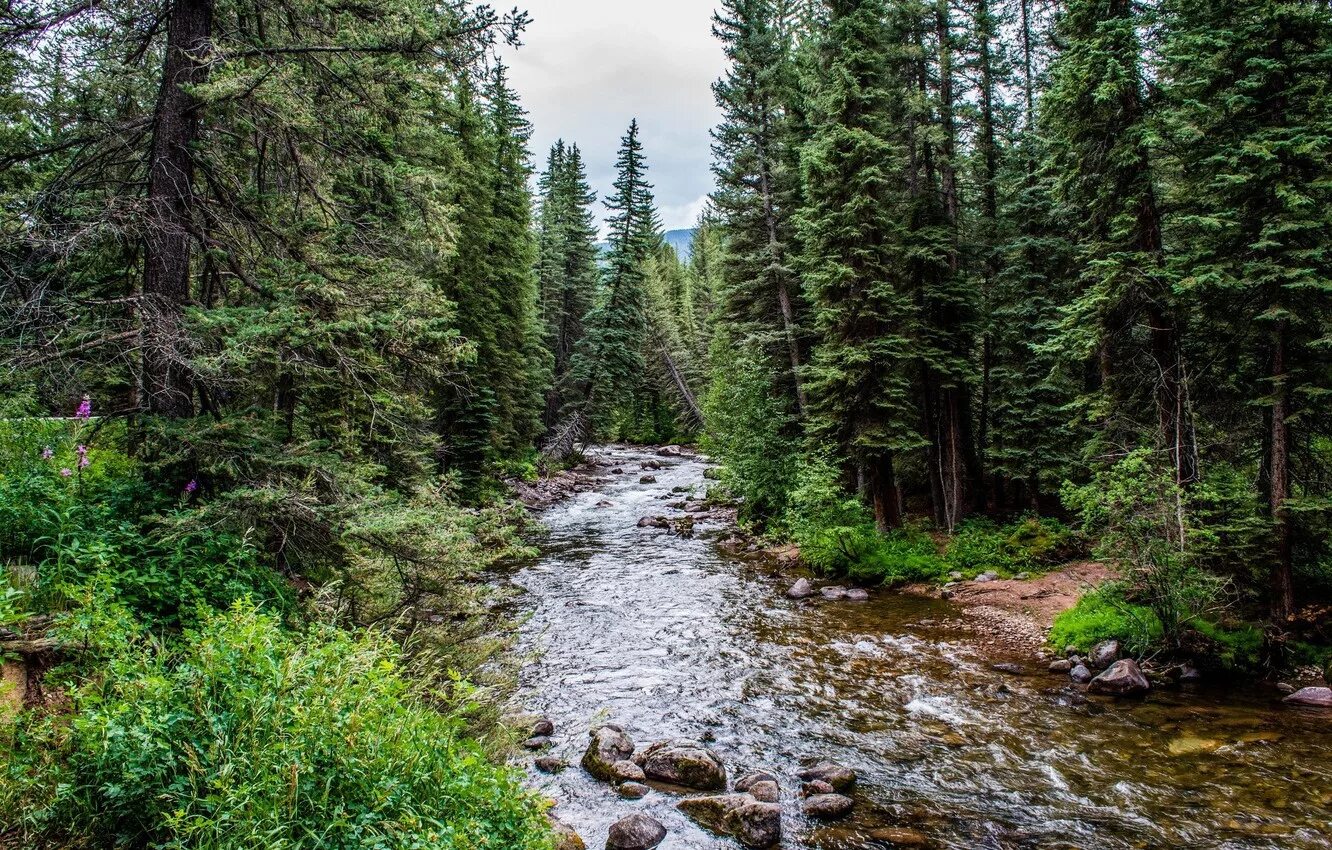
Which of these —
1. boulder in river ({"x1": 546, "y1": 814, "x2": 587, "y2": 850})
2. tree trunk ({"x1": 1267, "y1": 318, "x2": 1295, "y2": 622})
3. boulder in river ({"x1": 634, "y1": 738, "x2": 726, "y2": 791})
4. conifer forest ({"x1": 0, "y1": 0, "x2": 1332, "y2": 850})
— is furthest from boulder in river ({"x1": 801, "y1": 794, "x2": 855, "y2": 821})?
tree trunk ({"x1": 1267, "y1": 318, "x2": 1295, "y2": 622})

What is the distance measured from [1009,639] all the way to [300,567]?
36.7ft

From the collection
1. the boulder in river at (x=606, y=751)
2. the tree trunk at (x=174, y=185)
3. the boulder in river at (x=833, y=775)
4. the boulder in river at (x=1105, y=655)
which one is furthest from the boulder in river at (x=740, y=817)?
the boulder in river at (x=1105, y=655)

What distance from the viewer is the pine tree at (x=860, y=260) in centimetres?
1537

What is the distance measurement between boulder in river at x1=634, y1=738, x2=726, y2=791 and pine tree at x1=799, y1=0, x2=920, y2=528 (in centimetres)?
1014

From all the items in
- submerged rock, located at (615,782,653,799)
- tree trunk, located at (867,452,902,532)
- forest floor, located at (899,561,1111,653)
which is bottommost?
forest floor, located at (899,561,1111,653)

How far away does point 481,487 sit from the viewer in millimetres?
20516

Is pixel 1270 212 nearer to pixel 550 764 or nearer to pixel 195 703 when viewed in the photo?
pixel 550 764

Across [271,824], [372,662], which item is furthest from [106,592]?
[271,824]

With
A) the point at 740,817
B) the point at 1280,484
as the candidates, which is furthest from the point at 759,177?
the point at 740,817

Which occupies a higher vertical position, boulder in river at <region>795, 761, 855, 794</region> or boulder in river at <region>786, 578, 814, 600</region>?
boulder in river at <region>795, 761, 855, 794</region>

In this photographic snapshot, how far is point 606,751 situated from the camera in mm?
7000

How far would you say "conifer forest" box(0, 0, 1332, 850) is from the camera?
12.0 feet

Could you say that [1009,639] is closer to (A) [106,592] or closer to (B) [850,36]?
(A) [106,592]

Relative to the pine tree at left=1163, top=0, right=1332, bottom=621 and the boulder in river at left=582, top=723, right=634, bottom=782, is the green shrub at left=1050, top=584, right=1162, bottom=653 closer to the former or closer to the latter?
the pine tree at left=1163, top=0, right=1332, bottom=621
